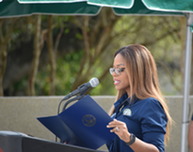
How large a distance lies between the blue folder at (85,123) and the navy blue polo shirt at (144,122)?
167 mm

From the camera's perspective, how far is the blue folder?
103 inches

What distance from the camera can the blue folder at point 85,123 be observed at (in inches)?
103

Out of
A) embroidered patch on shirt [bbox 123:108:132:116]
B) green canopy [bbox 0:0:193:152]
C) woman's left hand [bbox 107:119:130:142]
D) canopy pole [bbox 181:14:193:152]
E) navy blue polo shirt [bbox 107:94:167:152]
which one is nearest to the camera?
woman's left hand [bbox 107:119:130:142]

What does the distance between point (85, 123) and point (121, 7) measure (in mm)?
1182

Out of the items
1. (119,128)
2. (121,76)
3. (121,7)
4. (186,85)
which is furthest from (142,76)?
(186,85)

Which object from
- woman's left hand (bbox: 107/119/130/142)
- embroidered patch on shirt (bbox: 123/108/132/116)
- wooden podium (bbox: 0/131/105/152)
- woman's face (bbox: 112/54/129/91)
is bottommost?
wooden podium (bbox: 0/131/105/152)

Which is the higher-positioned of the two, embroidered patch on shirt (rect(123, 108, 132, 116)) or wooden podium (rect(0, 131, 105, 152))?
embroidered patch on shirt (rect(123, 108, 132, 116))

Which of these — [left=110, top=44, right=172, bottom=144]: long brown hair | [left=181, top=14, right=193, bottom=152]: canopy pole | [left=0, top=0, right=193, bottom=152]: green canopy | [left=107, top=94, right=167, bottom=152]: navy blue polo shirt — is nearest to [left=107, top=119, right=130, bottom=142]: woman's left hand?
[left=107, top=94, right=167, bottom=152]: navy blue polo shirt

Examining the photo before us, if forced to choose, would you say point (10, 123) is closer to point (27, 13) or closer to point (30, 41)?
point (27, 13)

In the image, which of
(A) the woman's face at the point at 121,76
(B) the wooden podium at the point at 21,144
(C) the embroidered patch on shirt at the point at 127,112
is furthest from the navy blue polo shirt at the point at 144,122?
(B) the wooden podium at the point at 21,144

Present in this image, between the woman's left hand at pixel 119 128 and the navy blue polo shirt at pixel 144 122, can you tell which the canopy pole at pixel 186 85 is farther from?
the woman's left hand at pixel 119 128

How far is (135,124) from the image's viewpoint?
9.22ft

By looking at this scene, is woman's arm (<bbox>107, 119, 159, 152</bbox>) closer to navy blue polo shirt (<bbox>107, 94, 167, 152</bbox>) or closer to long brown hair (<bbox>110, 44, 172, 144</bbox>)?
navy blue polo shirt (<bbox>107, 94, 167, 152</bbox>)

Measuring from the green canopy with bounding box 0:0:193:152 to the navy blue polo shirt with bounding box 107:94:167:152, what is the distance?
97 cm
